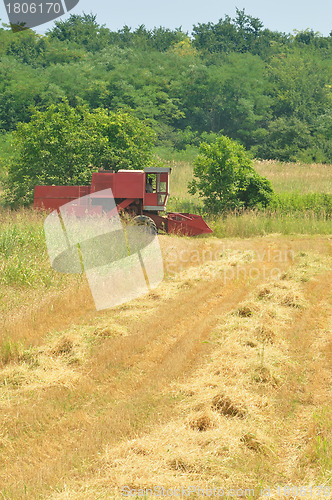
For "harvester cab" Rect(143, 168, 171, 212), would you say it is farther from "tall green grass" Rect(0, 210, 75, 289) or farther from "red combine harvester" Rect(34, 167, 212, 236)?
"tall green grass" Rect(0, 210, 75, 289)

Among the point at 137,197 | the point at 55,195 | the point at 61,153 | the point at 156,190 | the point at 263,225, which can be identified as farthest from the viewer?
the point at 61,153

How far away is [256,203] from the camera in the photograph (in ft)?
68.0

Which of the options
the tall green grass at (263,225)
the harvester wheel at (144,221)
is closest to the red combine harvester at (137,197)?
the harvester wheel at (144,221)

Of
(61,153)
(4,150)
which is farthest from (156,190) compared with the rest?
(4,150)

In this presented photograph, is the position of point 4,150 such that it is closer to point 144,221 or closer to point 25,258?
point 144,221

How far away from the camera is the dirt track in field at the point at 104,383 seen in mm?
4570

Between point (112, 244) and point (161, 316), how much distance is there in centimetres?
409

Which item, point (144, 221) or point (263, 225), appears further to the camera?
point (263, 225)

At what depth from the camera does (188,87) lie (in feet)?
191

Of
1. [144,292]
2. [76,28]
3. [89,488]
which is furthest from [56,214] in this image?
[76,28]

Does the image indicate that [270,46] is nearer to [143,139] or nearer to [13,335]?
[143,139]

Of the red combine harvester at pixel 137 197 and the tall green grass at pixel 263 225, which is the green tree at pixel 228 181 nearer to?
the tall green grass at pixel 263 225

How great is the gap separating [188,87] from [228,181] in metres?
40.8

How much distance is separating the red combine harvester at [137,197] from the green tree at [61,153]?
461cm
